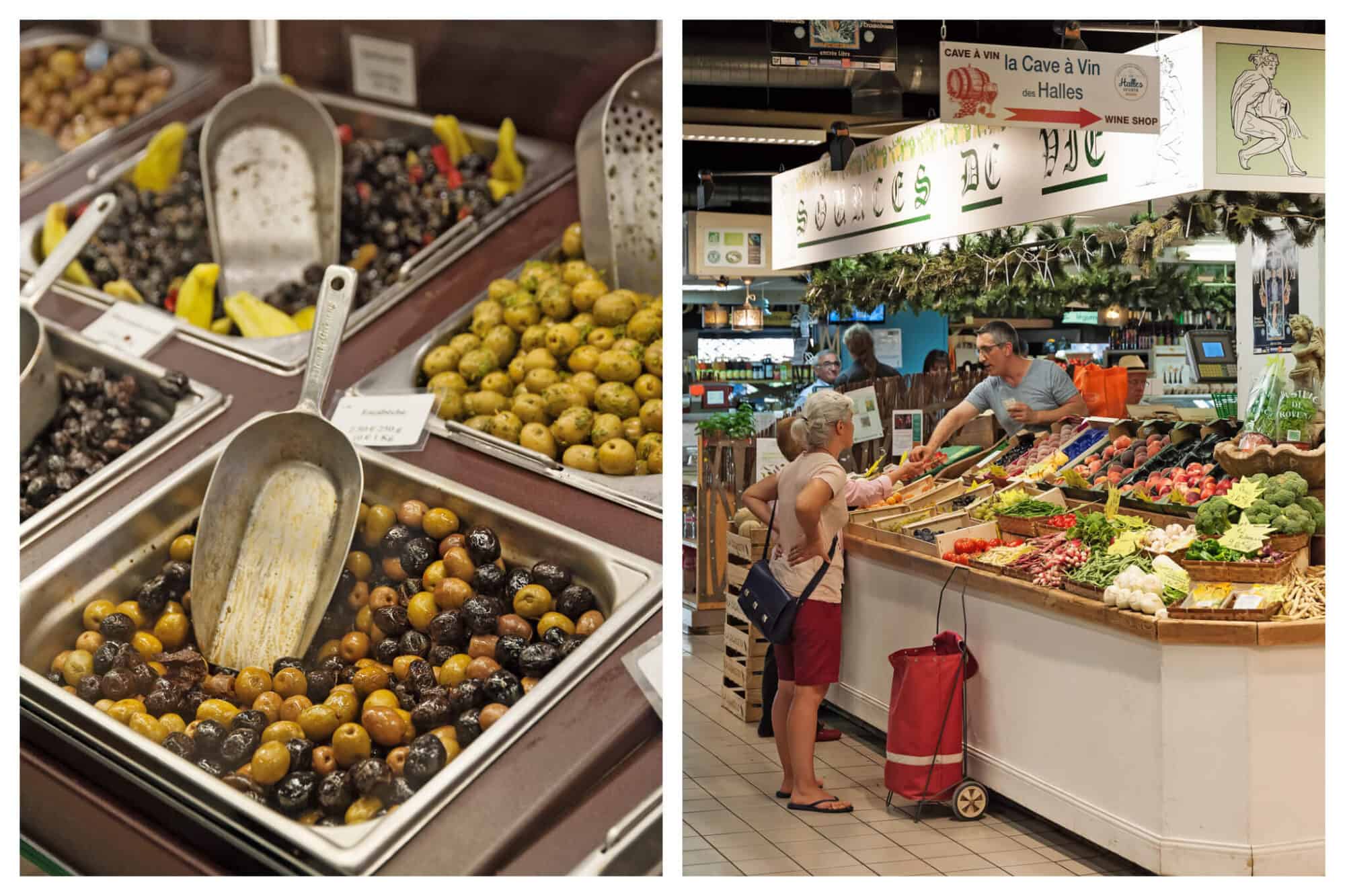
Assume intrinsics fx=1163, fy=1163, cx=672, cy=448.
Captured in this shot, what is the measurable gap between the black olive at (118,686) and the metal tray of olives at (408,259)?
0.91 meters

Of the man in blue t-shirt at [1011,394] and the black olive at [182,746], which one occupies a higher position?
the man in blue t-shirt at [1011,394]

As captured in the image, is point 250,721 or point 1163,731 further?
point 1163,731

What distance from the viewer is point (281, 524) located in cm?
319

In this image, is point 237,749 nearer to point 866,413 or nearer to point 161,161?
point 161,161

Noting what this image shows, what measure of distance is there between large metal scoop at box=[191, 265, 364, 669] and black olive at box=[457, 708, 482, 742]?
534mm

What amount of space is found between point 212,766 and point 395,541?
70cm

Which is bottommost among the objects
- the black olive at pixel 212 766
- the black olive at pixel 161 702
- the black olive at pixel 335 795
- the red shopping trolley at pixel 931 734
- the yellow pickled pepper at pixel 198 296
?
the red shopping trolley at pixel 931 734

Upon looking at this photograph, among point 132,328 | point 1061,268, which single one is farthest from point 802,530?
point 1061,268

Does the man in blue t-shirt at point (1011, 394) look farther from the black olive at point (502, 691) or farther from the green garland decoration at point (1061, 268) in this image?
the black olive at point (502, 691)

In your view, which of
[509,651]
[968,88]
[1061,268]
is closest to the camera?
[509,651]

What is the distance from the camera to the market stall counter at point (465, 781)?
2.70 metres

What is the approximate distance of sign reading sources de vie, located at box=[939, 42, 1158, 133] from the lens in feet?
12.7

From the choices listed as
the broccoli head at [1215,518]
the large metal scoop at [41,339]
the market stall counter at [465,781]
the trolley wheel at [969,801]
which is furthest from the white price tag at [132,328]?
the broccoli head at [1215,518]

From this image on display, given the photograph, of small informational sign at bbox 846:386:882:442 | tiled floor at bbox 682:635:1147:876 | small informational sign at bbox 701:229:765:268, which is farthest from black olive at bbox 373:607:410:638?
small informational sign at bbox 701:229:765:268
